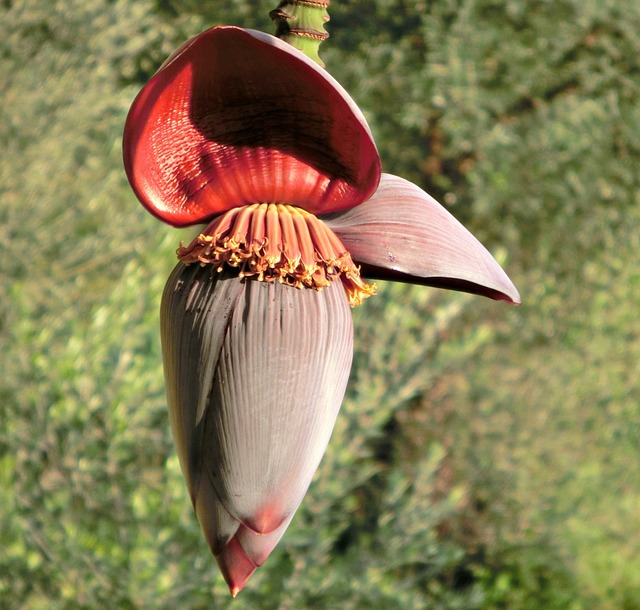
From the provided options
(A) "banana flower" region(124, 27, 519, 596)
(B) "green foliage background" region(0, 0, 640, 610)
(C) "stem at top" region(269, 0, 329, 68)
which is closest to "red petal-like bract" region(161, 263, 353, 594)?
(A) "banana flower" region(124, 27, 519, 596)

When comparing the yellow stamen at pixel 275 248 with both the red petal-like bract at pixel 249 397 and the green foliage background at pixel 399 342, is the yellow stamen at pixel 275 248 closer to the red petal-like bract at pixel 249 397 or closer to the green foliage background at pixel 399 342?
the red petal-like bract at pixel 249 397

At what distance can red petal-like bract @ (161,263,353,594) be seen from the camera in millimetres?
579

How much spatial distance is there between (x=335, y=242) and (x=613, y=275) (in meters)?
4.22

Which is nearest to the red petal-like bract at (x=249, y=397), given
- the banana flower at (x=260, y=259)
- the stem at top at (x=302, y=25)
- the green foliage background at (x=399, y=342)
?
the banana flower at (x=260, y=259)

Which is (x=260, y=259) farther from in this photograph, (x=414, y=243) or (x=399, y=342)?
(x=399, y=342)

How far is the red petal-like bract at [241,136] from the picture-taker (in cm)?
55

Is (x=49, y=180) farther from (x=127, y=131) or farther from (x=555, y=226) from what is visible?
(x=127, y=131)

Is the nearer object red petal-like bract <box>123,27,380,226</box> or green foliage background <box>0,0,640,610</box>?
red petal-like bract <box>123,27,380,226</box>

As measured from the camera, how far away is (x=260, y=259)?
591mm

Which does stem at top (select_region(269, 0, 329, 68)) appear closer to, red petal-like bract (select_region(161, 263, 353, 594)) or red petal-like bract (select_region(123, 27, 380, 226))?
red petal-like bract (select_region(123, 27, 380, 226))

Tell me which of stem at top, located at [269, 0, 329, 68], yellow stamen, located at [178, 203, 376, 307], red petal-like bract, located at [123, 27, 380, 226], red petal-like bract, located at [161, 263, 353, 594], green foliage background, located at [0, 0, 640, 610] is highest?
stem at top, located at [269, 0, 329, 68]

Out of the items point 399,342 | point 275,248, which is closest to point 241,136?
point 275,248

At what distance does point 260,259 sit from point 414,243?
0.33ft

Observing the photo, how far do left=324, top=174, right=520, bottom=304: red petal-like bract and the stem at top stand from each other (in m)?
0.10
